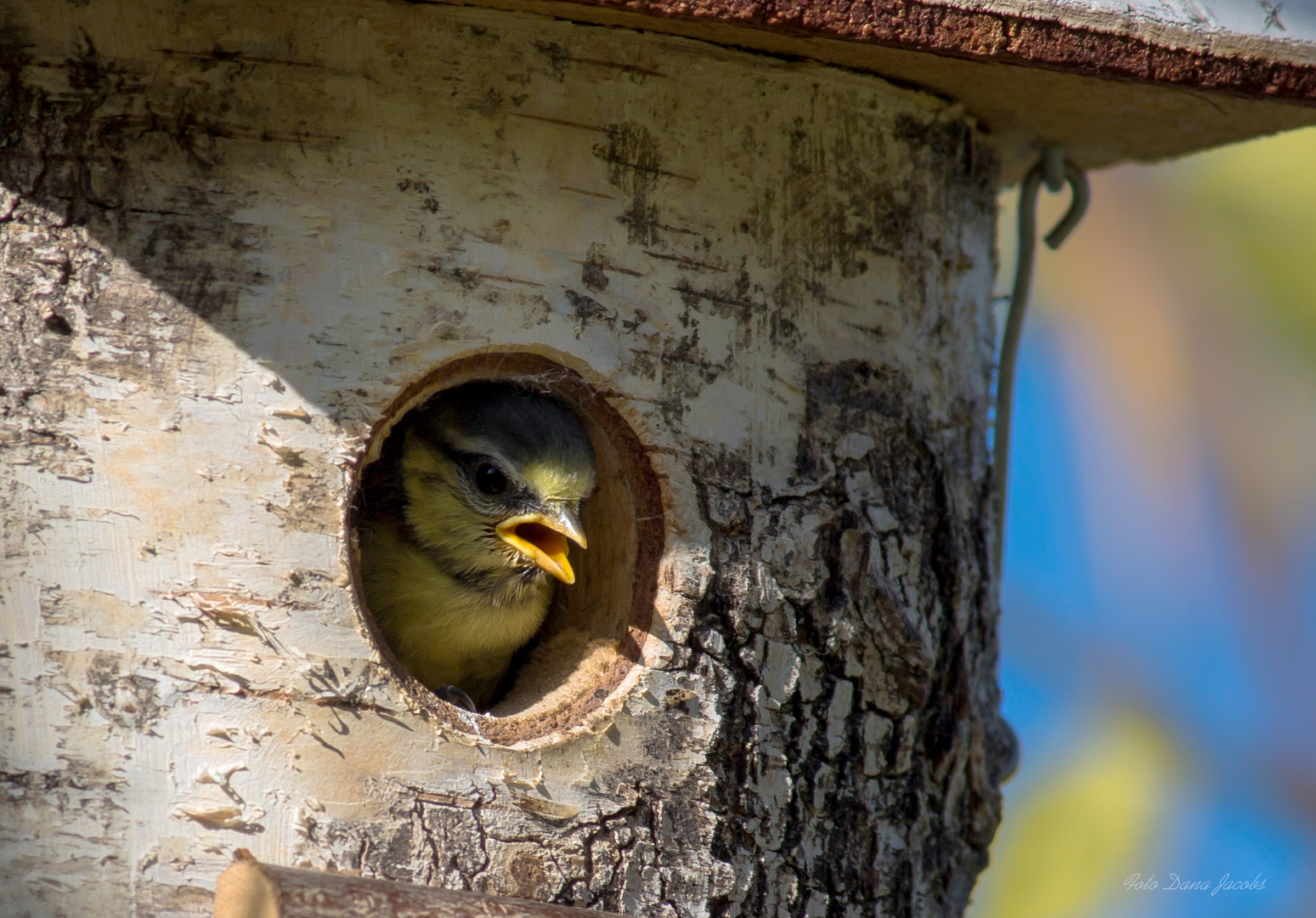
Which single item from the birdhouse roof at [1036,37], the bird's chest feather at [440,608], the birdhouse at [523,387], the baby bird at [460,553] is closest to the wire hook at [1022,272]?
the birdhouse at [523,387]

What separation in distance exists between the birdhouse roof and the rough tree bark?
0.32 feet

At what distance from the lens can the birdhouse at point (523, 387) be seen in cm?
220

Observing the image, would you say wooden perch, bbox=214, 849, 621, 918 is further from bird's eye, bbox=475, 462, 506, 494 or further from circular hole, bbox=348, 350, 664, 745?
bird's eye, bbox=475, 462, 506, 494

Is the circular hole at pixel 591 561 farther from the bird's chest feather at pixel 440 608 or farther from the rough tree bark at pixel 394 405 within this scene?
the bird's chest feather at pixel 440 608

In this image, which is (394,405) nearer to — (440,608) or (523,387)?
(523,387)

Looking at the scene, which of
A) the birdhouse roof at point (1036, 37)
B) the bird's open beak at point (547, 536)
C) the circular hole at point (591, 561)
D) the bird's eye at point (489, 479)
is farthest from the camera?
the bird's eye at point (489, 479)

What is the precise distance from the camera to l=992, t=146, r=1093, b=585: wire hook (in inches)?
129

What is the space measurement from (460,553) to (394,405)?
99cm

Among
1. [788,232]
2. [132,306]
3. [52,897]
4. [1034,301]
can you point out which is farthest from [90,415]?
[1034,301]

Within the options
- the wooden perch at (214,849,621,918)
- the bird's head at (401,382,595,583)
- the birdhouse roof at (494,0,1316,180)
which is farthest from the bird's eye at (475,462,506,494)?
the wooden perch at (214,849,621,918)

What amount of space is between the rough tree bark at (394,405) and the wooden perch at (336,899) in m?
0.28

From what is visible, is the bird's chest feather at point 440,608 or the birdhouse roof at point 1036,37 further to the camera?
the bird's chest feather at point 440,608

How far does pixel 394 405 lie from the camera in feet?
8.02

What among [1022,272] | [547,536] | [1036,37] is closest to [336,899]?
[547,536]
